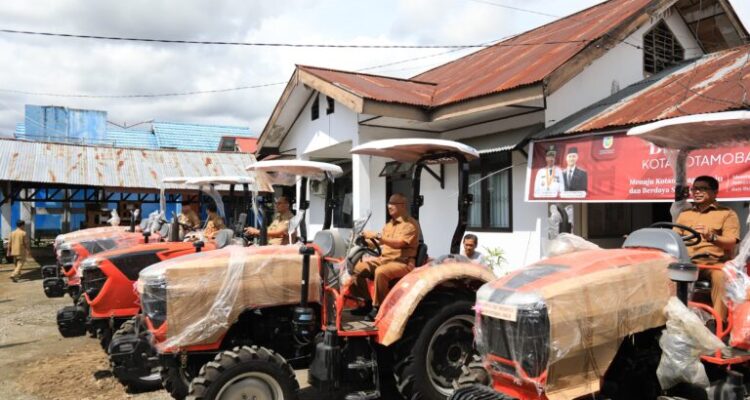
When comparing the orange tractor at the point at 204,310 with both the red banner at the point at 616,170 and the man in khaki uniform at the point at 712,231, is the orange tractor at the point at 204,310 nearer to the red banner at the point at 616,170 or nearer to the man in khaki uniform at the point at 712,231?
the man in khaki uniform at the point at 712,231

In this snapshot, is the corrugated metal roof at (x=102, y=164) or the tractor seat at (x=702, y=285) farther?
the corrugated metal roof at (x=102, y=164)

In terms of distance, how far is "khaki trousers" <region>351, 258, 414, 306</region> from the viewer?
483cm

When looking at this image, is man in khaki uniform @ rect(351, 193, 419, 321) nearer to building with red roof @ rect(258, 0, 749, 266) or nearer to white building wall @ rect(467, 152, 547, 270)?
building with red roof @ rect(258, 0, 749, 266)

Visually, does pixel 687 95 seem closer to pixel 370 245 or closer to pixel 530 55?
pixel 530 55

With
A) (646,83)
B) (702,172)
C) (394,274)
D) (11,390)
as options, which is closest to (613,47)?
(646,83)

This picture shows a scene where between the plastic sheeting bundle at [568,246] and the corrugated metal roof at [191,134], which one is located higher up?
the corrugated metal roof at [191,134]

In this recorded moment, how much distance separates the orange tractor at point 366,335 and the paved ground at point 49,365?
81cm

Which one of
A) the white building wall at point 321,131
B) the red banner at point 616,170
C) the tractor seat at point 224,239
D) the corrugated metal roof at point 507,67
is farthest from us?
the white building wall at point 321,131

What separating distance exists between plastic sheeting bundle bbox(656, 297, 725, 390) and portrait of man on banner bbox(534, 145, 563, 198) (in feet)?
17.2

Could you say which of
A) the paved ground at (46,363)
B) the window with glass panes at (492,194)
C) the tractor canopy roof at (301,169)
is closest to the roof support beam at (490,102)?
the window with glass panes at (492,194)

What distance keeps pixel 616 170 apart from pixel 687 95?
159cm

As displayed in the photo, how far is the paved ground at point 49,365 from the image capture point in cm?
545

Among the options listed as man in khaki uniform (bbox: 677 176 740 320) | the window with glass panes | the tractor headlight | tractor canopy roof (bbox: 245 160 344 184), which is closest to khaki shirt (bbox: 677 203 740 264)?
man in khaki uniform (bbox: 677 176 740 320)

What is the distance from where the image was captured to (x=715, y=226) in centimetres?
417
